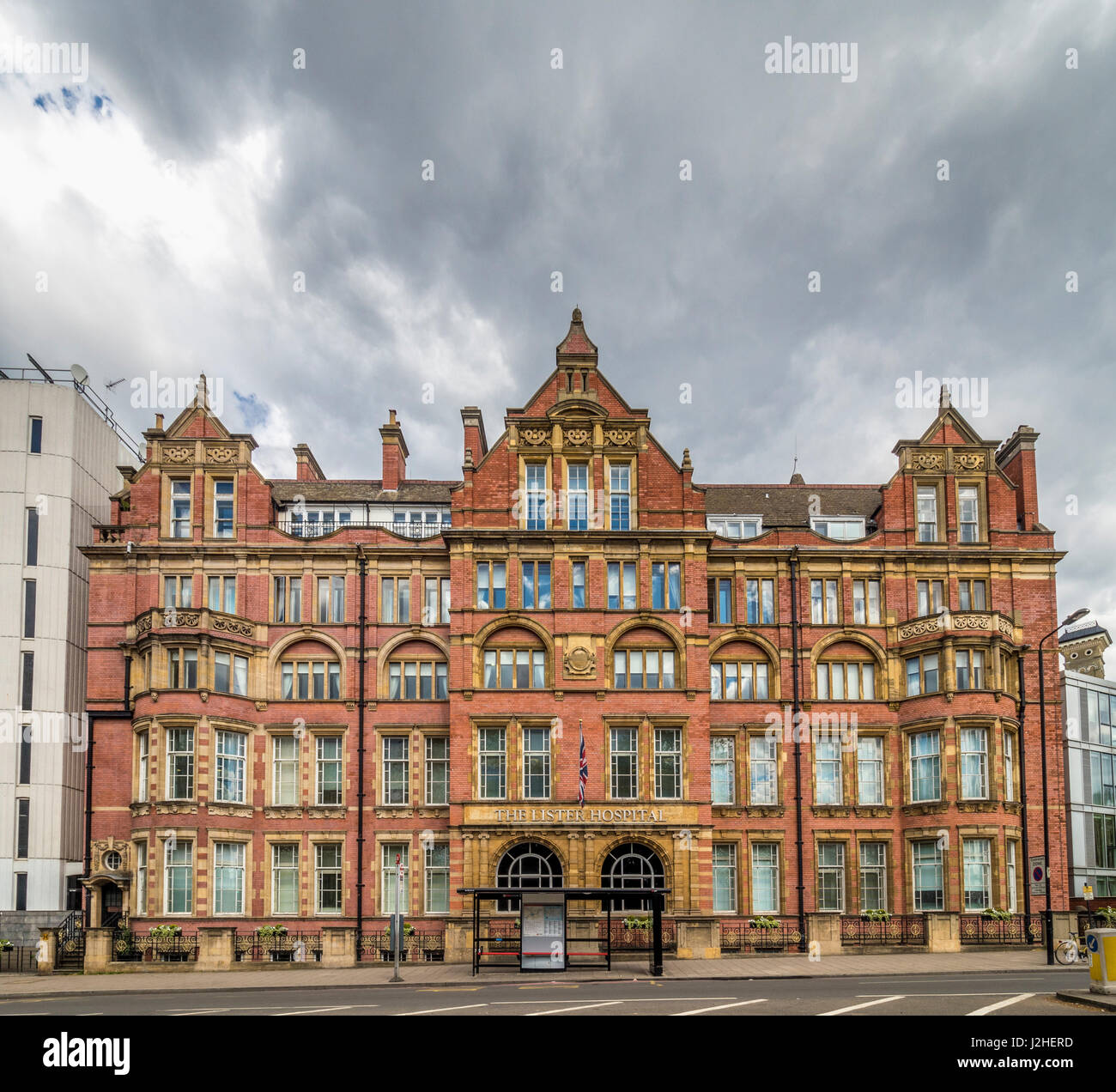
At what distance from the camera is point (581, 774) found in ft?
135

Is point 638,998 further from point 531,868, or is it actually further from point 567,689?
point 567,689

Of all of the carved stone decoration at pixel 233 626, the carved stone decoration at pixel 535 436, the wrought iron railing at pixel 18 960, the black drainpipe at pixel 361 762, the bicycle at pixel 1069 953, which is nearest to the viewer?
the bicycle at pixel 1069 953

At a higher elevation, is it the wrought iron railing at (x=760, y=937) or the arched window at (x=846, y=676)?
the arched window at (x=846, y=676)

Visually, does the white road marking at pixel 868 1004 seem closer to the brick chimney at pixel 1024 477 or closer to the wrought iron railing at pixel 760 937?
the wrought iron railing at pixel 760 937

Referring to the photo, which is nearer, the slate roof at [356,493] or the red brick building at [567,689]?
the red brick building at [567,689]

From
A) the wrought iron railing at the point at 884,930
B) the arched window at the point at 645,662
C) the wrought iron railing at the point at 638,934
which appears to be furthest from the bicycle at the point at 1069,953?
the arched window at the point at 645,662

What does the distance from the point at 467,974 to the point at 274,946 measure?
35.2 feet

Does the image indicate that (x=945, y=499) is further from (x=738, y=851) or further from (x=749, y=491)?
(x=738, y=851)

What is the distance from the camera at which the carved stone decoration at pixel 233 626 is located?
4453cm

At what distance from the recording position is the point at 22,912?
44.2 metres

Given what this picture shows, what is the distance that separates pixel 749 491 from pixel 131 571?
27.5 m

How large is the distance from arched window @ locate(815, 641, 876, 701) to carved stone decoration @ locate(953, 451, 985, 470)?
29.8ft

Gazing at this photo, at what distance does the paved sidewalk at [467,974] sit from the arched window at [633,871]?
159 inches

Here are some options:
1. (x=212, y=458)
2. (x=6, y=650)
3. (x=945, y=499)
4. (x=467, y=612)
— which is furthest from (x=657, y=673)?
(x=6, y=650)
